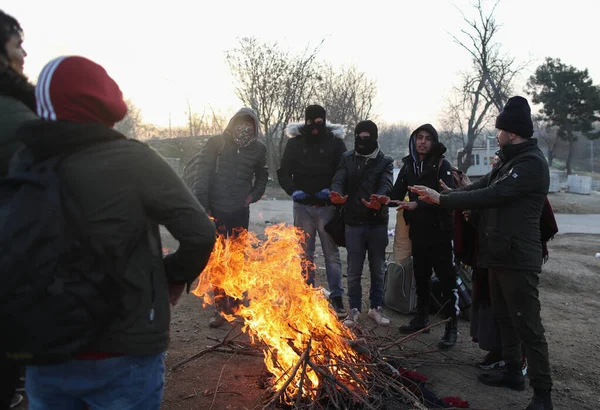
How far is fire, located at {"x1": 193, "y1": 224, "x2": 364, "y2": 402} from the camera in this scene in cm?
330

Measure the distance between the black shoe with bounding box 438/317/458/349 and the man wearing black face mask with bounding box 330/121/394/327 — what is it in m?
0.75

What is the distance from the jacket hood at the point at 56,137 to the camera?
1.51 m

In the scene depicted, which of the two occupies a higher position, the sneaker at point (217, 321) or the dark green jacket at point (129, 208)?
the dark green jacket at point (129, 208)

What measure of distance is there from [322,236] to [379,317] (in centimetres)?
123

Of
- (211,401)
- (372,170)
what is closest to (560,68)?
(372,170)

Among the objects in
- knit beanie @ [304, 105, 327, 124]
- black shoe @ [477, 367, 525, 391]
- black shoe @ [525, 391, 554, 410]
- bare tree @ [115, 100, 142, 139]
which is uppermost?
bare tree @ [115, 100, 142, 139]

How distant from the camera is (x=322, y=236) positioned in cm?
560

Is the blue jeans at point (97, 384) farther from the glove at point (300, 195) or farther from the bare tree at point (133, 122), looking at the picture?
the bare tree at point (133, 122)

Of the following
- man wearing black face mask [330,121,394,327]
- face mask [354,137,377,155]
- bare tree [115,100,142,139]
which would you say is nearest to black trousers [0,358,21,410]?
man wearing black face mask [330,121,394,327]

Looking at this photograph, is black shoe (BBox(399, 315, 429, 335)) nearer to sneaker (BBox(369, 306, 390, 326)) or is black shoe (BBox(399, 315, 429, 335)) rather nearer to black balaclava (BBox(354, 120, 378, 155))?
sneaker (BBox(369, 306, 390, 326))

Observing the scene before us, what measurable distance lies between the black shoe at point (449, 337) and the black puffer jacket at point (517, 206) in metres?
1.23

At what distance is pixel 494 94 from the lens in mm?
24203

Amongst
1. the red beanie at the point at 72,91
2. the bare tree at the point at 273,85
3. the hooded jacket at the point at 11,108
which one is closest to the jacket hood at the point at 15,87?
the hooded jacket at the point at 11,108

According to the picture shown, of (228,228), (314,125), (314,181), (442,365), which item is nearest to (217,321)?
(228,228)
